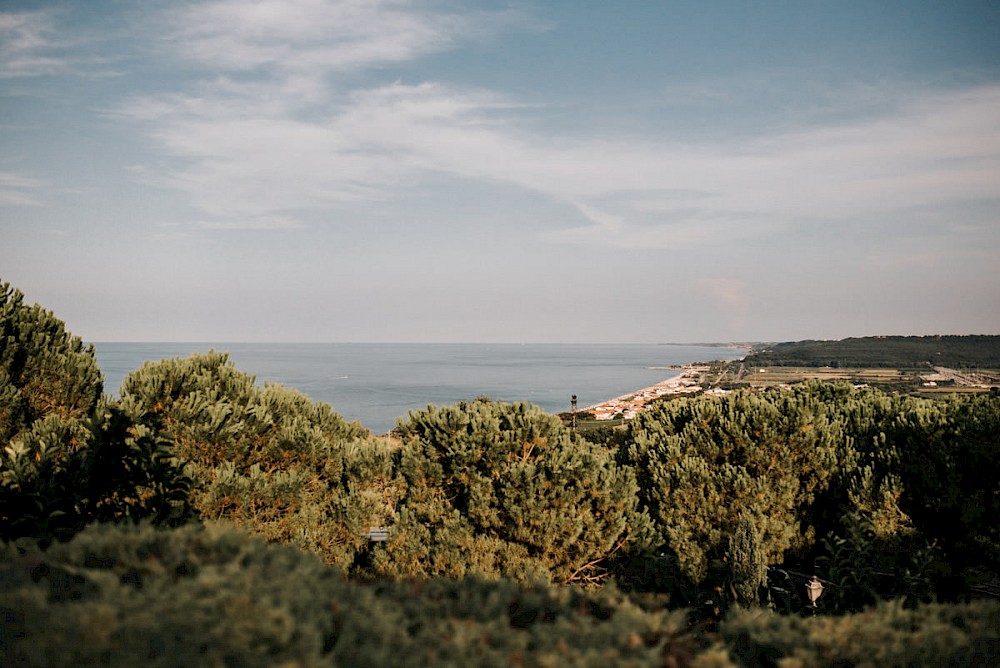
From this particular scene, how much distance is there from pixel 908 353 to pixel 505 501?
16369 cm

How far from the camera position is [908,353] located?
144125 millimetres

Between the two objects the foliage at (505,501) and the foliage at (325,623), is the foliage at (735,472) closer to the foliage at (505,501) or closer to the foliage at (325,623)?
the foliage at (505,501)

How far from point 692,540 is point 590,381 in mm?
159473

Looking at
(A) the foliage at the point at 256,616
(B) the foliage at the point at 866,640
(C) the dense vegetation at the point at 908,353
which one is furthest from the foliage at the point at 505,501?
(C) the dense vegetation at the point at 908,353

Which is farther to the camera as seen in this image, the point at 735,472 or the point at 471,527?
the point at 735,472

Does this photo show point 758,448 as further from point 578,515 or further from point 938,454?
point 578,515

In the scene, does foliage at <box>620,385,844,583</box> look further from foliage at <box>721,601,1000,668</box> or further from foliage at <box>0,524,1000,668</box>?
foliage at <box>0,524,1000,668</box>

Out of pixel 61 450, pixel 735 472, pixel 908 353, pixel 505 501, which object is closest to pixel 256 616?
pixel 61 450

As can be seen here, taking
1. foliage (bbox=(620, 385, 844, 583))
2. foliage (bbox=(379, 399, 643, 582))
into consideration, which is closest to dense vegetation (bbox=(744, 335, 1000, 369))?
foliage (bbox=(620, 385, 844, 583))

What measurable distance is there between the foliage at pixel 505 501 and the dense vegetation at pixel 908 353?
14492 centimetres

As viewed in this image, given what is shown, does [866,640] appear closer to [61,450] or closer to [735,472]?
[735,472]

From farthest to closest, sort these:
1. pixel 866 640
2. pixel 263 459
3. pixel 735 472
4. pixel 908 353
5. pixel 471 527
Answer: pixel 908 353 < pixel 735 472 < pixel 263 459 < pixel 471 527 < pixel 866 640

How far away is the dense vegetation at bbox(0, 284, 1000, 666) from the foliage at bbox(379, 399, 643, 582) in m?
0.06

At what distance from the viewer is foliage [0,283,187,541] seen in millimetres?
8867
